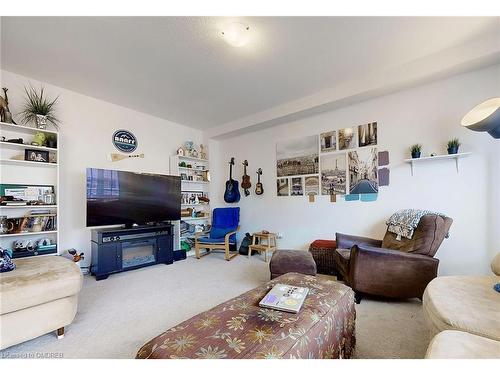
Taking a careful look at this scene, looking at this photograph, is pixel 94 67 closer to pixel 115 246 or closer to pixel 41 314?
pixel 115 246

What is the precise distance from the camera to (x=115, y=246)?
304cm

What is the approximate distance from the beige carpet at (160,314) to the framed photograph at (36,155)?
1.61 meters

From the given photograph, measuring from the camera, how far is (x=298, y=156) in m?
3.77

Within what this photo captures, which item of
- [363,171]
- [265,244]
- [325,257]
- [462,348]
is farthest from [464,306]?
[265,244]

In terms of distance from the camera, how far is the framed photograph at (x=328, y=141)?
3.38m

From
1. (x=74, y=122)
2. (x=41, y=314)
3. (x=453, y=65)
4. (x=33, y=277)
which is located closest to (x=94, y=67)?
(x=74, y=122)

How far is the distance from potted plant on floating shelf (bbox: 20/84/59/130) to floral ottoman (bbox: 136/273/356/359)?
315cm

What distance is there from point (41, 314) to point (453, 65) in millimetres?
4171

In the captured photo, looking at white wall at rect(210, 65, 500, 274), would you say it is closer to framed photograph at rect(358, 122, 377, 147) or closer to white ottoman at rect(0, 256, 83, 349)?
framed photograph at rect(358, 122, 377, 147)

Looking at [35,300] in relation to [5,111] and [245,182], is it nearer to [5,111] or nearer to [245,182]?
[5,111]

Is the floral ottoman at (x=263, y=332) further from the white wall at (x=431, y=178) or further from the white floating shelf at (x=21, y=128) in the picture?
the white floating shelf at (x=21, y=128)

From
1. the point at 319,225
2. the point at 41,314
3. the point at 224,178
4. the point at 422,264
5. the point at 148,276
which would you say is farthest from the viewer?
the point at 224,178

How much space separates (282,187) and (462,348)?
3176mm

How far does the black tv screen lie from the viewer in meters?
2.97
